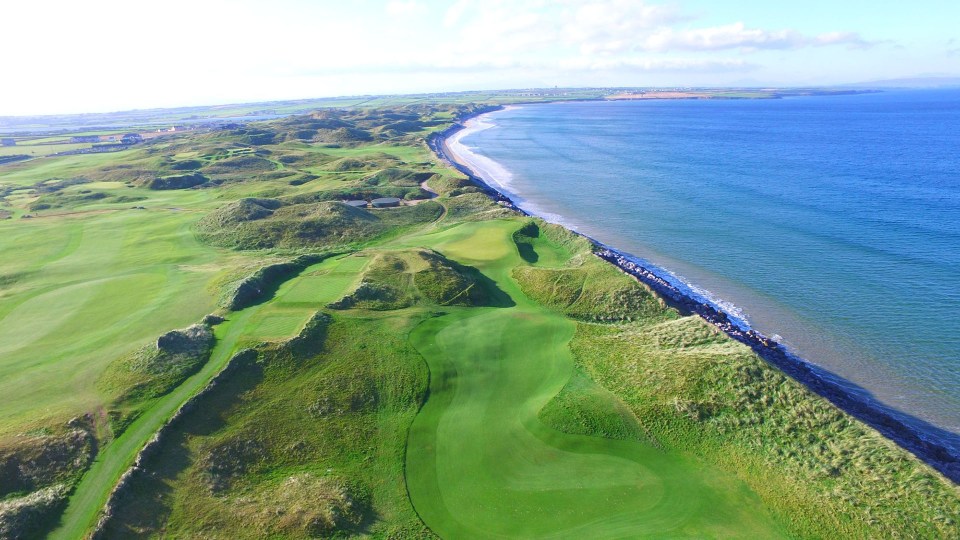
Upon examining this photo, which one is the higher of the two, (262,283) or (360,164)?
(360,164)

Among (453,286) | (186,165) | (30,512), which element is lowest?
(30,512)

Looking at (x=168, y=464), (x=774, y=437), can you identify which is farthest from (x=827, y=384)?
(x=168, y=464)

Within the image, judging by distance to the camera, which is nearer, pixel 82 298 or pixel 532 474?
pixel 532 474

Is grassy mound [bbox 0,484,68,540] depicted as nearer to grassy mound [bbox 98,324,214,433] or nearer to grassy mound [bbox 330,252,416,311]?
grassy mound [bbox 98,324,214,433]

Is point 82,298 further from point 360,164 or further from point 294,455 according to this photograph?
point 360,164

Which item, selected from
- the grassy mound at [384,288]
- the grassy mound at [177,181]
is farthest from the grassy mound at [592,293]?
the grassy mound at [177,181]

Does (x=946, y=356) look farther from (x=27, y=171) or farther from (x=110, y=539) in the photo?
(x=27, y=171)

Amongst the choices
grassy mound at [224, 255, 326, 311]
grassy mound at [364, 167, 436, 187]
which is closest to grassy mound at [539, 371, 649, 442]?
grassy mound at [224, 255, 326, 311]
